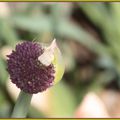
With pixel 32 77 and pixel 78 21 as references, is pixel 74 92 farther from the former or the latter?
pixel 32 77

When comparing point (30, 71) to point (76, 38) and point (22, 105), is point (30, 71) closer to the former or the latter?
point (22, 105)

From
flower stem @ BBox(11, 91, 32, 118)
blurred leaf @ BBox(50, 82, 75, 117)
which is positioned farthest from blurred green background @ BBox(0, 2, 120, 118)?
flower stem @ BBox(11, 91, 32, 118)

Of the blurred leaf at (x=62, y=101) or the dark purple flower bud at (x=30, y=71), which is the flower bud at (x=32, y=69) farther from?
the blurred leaf at (x=62, y=101)

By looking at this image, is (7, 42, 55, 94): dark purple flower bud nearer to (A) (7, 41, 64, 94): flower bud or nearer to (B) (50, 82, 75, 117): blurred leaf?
(A) (7, 41, 64, 94): flower bud

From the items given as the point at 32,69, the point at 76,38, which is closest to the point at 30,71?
the point at 32,69

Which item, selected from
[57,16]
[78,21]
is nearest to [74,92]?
[57,16]

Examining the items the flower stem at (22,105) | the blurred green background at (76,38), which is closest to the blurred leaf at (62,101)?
the blurred green background at (76,38)
